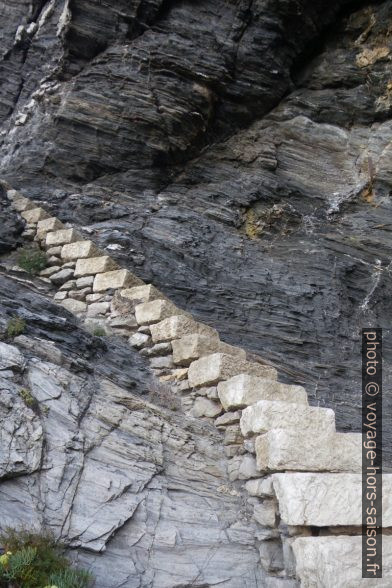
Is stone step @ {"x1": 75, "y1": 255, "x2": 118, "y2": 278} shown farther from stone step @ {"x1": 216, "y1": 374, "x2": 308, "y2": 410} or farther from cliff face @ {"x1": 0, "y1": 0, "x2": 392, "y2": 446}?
stone step @ {"x1": 216, "y1": 374, "x2": 308, "y2": 410}

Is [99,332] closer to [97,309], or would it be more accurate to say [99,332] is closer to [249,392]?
[97,309]

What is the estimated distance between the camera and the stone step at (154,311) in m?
6.86

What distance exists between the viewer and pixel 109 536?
410 cm

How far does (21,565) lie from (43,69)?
9.83 m

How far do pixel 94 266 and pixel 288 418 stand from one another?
391cm

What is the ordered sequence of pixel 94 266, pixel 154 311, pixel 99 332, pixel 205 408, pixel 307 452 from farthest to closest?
pixel 94 266
pixel 154 311
pixel 99 332
pixel 205 408
pixel 307 452

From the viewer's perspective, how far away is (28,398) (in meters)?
4.69

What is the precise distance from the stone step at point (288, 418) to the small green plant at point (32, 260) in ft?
13.5

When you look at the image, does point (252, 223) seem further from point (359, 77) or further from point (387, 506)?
point (387, 506)

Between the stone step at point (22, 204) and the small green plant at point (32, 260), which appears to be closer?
the small green plant at point (32, 260)

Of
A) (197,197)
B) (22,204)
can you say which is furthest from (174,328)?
(197,197)

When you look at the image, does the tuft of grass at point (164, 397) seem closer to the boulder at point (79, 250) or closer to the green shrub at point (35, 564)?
the green shrub at point (35, 564)

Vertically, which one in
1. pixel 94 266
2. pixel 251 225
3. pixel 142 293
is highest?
pixel 251 225

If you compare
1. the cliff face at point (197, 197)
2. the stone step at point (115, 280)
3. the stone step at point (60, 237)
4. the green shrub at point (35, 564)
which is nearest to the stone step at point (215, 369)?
the cliff face at point (197, 197)
